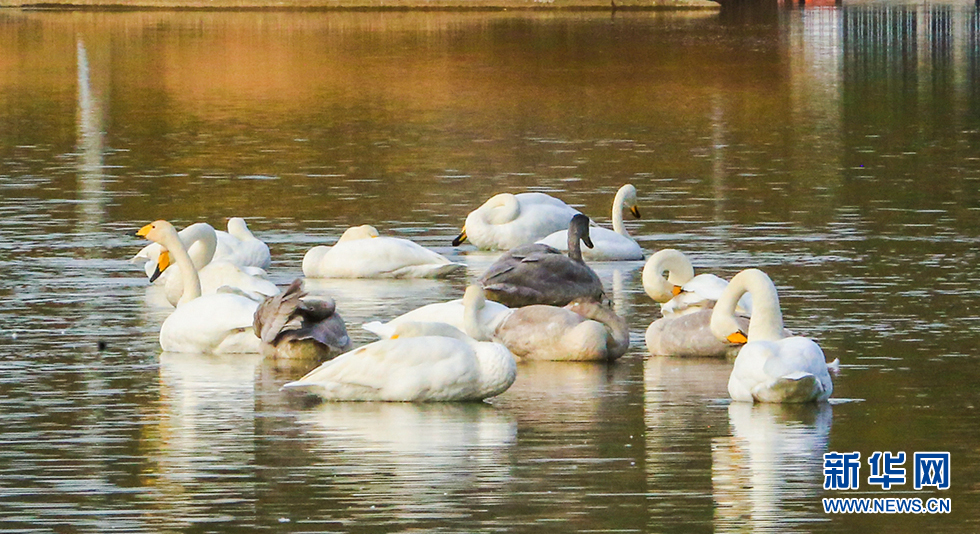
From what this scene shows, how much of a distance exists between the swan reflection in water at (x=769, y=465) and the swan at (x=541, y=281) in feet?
10.7

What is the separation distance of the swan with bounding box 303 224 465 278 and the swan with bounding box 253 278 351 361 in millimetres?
3368

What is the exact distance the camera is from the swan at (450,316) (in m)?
11.8

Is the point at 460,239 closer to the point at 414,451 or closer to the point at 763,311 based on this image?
the point at 763,311

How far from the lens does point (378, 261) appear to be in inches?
596

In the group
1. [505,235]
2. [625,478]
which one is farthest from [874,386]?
[505,235]

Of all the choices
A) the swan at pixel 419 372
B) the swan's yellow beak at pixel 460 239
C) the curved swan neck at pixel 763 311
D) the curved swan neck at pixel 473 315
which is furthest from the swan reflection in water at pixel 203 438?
the swan's yellow beak at pixel 460 239

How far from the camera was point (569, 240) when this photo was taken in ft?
47.0

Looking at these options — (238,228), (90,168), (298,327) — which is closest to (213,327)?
(298,327)

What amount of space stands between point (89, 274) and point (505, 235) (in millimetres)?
3565

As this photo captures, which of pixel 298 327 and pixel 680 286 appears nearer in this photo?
pixel 298 327

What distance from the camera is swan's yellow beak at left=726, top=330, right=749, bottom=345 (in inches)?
436

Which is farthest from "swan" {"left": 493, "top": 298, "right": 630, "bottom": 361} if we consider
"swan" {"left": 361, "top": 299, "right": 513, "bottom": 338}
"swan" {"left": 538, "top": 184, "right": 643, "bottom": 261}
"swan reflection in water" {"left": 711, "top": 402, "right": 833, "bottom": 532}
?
"swan" {"left": 538, "top": 184, "right": 643, "bottom": 261}

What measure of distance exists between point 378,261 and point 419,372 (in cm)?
491

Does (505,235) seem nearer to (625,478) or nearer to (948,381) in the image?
(948,381)
